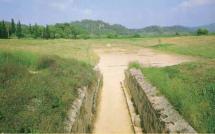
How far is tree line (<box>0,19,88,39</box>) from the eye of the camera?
75.3 meters

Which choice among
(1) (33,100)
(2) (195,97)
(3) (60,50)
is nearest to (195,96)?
(2) (195,97)

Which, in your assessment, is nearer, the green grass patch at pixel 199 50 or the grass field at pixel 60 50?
the grass field at pixel 60 50

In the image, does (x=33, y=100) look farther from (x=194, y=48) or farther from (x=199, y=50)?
(x=194, y=48)

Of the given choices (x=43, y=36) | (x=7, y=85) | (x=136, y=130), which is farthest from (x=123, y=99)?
(x=43, y=36)

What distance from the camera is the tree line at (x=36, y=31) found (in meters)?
75.3

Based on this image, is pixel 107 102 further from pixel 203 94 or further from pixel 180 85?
pixel 203 94

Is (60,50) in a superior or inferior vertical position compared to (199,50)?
inferior

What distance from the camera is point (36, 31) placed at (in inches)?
3494

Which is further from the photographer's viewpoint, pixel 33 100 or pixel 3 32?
pixel 3 32

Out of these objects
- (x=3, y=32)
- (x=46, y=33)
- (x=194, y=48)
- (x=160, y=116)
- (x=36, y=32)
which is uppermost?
(x=3, y=32)

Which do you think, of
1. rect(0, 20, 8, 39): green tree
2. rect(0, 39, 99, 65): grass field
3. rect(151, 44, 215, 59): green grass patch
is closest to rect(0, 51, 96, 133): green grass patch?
rect(0, 39, 99, 65): grass field

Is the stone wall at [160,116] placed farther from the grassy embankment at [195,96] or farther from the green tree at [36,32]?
the green tree at [36,32]

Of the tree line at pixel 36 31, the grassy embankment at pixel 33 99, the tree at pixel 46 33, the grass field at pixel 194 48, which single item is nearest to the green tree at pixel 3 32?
the tree line at pixel 36 31

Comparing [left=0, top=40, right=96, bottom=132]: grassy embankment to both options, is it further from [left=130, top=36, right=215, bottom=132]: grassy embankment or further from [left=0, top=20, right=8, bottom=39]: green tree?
[left=0, top=20, right=8, bottom=39]: green tree
